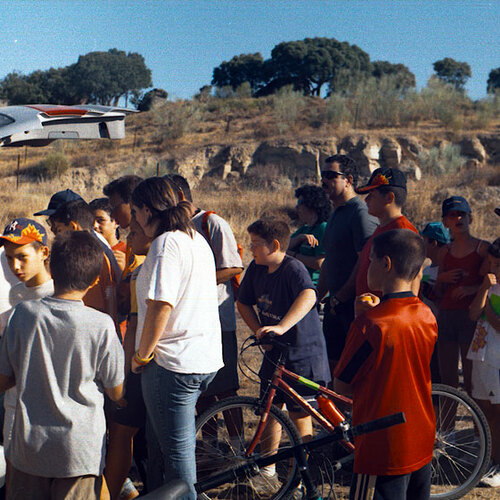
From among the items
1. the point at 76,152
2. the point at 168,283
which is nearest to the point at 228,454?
the point at 168,283

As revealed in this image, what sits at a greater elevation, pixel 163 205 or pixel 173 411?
pixel 163 205

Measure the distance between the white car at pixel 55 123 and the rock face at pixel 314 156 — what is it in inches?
978

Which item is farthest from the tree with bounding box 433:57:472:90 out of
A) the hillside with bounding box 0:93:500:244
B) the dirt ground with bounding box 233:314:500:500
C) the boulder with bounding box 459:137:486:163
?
the dirt ground with bounding box 233:314:500:500

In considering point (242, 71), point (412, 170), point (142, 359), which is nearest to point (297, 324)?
point (142, 359)

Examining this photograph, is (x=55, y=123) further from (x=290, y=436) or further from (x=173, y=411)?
(x=290, y=436)

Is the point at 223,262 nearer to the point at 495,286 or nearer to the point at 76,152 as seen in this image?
the point at 495,286

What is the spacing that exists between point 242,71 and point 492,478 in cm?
5033

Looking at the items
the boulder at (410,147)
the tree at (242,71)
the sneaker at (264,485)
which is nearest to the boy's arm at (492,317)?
the sneaker at (264,485)

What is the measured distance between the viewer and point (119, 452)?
138 inches

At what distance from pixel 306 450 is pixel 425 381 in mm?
702

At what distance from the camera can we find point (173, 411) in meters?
3.15

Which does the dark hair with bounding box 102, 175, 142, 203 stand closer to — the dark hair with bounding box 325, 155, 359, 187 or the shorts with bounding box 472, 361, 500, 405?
the dark hair with bounding box 325, 155, 359, 187

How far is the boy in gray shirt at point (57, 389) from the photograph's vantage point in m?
2.62

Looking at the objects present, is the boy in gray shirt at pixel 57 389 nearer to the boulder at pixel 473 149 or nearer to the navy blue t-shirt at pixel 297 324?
the navy blue t-shirt at pixel 297 324
